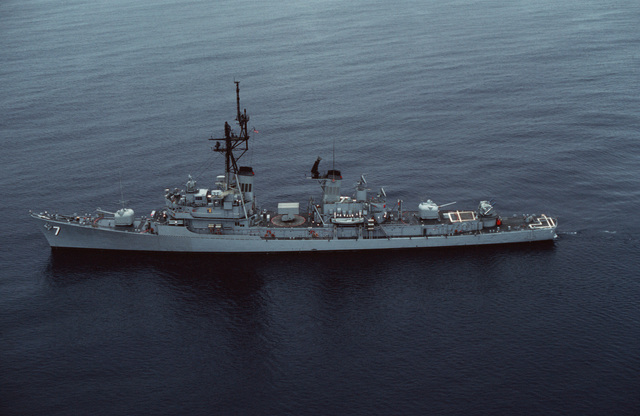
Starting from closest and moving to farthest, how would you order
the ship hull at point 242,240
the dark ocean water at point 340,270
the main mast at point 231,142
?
1. the dark ocean water at point 340,270
2. the main mast at point 231,142
3. the ship hull at point 242,240

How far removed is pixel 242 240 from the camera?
303 ft

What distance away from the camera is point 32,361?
68.8 meters

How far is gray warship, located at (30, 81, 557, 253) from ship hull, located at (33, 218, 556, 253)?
5.7 inches

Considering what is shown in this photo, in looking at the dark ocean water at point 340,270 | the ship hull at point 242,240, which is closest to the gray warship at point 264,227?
the ship hull at point 242,240

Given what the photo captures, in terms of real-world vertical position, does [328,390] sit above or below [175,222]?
below

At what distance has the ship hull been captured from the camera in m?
92.2

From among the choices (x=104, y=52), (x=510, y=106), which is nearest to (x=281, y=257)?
(x=510, y=106)

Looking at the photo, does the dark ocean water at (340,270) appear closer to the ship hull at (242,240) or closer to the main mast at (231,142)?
the ship hull at (242,240)

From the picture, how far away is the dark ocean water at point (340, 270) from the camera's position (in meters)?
65.1

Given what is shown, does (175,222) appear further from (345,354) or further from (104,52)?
(104,52)

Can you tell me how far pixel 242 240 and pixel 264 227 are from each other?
390cm

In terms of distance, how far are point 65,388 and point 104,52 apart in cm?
15822

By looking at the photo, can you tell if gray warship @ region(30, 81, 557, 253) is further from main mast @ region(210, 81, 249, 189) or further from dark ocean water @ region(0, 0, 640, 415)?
dark ocean water @ region(0, 0, 640, 415)

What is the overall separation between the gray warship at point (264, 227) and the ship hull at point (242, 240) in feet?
0.48
